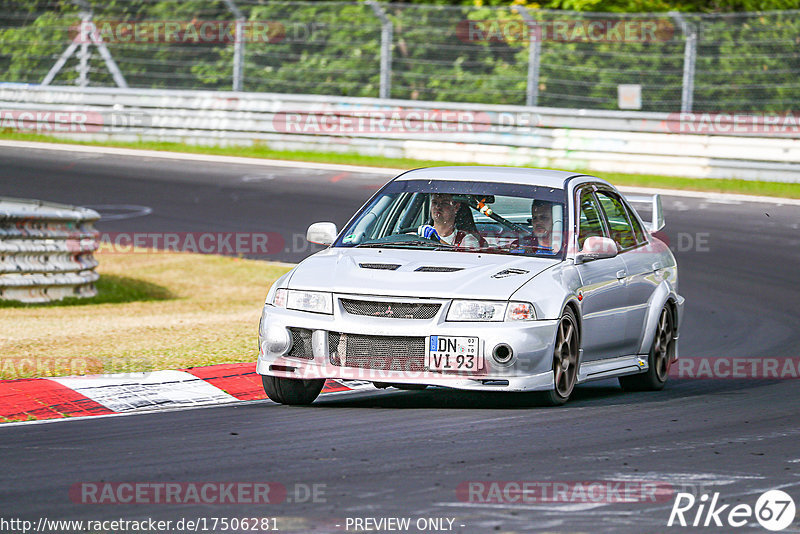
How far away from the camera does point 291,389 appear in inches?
343

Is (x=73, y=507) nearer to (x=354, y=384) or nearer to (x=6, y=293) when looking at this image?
(x=354, y=384)

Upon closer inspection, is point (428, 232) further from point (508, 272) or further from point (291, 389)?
point (291, 389)

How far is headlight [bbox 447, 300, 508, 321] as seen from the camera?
816 cm

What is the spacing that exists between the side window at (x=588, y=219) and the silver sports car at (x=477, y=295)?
0.01m

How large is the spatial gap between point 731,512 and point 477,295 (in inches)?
106

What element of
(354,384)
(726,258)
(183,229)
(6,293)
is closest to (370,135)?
(183,229)

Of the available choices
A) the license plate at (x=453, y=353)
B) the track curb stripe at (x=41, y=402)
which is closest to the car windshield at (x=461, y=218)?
the license plate at (x=453, y=353)

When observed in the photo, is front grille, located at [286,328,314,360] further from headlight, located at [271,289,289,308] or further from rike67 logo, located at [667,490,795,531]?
rike67 logo, located at [667,490,795,531]

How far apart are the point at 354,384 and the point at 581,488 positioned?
3.83 metres

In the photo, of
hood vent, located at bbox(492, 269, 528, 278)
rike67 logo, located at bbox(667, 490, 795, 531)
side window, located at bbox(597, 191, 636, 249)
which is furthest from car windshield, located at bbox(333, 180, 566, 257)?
rike67 logo, located at bbox(667, 490, 795, 531)

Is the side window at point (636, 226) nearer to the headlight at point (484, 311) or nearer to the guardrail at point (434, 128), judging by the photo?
the headlight at point (484, 311)

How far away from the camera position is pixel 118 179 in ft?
74.1

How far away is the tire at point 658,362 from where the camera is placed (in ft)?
32.9

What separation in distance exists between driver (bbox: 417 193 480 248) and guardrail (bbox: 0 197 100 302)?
18.2 feet
